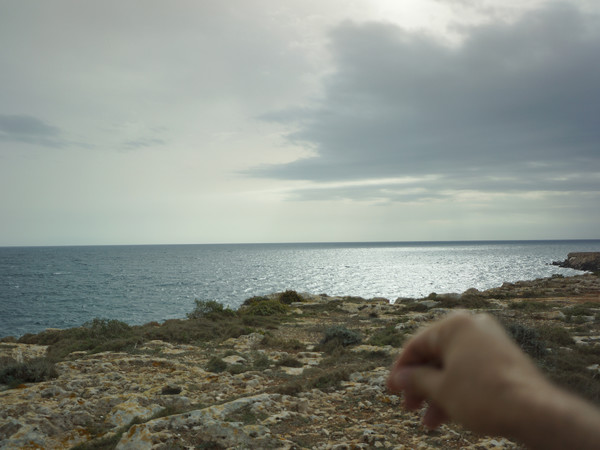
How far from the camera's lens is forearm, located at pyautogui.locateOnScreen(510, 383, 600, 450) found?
28.4 inches

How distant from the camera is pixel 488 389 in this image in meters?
0.87

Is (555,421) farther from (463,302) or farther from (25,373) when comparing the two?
(463,302)

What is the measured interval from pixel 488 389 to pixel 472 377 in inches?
1.7

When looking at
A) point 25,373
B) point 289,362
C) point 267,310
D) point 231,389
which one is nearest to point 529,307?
point 267,310

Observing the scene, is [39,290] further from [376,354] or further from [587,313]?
[587,313]

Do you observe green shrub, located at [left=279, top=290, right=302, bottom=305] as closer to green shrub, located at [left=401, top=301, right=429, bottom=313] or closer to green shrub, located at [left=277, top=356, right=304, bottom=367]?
green shrub, located at [left=401, top=301, right=429, bottom=313]

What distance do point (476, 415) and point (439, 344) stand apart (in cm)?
19

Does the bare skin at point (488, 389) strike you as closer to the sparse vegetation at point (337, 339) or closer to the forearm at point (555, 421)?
the forearm at point (555, 421)

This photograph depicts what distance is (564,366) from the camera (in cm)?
948

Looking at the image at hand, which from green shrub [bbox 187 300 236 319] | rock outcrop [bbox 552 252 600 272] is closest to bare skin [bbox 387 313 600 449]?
green shrub [bbox 187 300 236 319]

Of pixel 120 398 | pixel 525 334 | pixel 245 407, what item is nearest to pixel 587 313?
pixel 525 334

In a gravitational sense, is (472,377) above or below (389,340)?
above

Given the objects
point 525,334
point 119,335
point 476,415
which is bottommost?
point 119,335

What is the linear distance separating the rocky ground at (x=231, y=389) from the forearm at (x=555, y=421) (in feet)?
20.5
